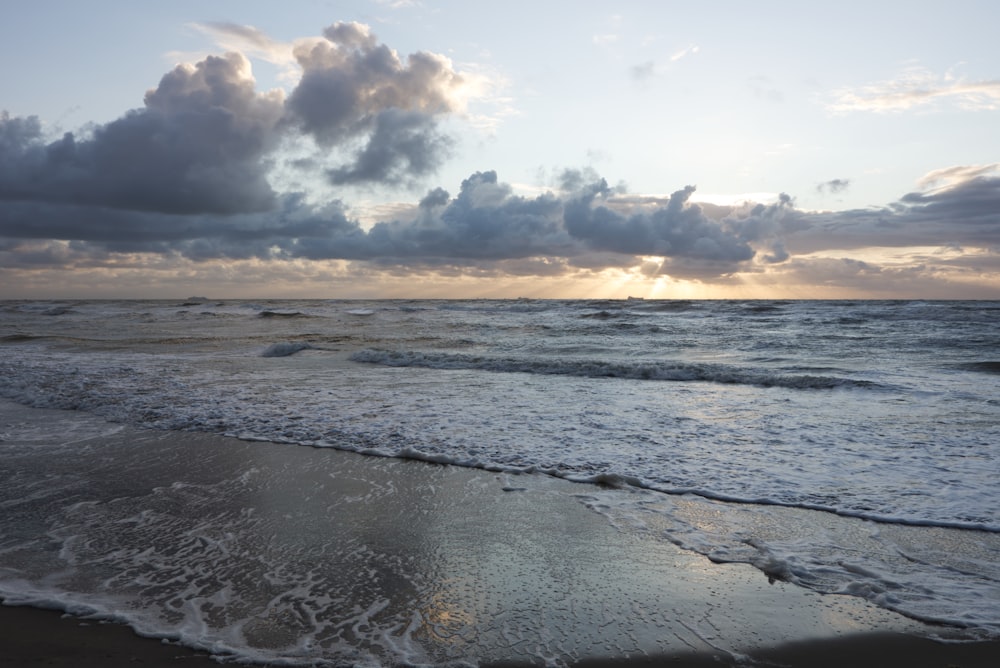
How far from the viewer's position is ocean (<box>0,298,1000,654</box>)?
4.49 m

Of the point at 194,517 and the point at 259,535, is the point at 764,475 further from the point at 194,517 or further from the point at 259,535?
the point at 194,517

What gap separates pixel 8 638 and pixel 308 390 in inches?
352

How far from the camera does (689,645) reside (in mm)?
3389

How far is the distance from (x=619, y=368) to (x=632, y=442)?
7939 millimetres

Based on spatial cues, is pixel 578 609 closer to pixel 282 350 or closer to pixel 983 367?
pixel 983 367

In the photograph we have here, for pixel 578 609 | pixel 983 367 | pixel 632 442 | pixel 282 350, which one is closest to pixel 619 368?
pixel 632 442

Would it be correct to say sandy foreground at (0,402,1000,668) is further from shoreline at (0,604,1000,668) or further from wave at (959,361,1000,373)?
wave at (959,361,1000,373)

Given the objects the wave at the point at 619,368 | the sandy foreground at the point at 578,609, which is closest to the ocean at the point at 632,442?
the wave at the point at 619,368

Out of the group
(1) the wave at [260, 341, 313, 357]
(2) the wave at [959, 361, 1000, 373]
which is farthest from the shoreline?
(1) the wave at [260, 341, 313, 357]

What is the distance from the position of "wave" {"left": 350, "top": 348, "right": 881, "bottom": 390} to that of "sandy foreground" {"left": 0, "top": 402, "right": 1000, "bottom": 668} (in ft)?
31.7

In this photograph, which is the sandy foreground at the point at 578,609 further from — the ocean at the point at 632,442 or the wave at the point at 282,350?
the wave at the point at 282,350

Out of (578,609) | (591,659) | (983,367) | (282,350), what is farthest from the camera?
(282,350)

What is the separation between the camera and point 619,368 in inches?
628

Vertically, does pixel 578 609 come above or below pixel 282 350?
above
